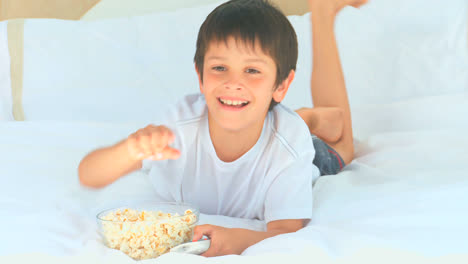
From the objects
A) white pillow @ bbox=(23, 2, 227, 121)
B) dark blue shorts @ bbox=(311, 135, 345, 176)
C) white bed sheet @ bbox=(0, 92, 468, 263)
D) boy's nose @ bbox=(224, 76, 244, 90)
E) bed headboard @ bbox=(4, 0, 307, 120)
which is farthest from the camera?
bed headboard @ bbox=(4, 0, 307, 120)

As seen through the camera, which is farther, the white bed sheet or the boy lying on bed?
the boy lying on bed

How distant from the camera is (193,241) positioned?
71 cm

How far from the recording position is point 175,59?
166 cm

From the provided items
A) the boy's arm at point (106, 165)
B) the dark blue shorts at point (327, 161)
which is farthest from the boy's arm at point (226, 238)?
the dark blue shorts at point (327, 161)

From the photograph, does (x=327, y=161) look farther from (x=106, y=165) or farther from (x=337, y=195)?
(x=106, y=165)

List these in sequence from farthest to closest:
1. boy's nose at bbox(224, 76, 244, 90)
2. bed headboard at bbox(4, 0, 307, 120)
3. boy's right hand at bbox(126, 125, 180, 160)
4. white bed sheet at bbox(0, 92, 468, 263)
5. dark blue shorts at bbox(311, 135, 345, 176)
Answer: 1. bed headboard at bbox(4, 0, 307, 120)
2. dark blue shorts at bbox(311, 135, 345, 176)
3. boy's nose at bbox(224, 76, 244, 90)
4. boy's right hand at bbox(126, 125, 180, 160)
5. white bed sheet at bbox(0, 92, 468, 263)

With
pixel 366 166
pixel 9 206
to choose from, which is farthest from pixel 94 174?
pixel 366 166

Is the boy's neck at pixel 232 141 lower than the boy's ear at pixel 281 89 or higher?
lower

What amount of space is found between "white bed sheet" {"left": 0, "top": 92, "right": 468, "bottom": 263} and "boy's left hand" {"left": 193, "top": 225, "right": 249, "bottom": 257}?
1.6 inches

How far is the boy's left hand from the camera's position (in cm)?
71

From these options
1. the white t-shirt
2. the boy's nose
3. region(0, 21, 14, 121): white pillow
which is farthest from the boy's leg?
region(0, 21, 14, 121): white pillow

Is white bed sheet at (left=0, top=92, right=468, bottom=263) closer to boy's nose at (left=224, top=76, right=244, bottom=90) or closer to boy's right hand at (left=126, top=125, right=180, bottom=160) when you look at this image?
boy's right hand at (left=126, top=125, right=180, bottom=160)

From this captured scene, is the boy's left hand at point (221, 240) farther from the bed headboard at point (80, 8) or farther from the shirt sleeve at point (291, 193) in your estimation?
the bed headboard at point (80, 8)

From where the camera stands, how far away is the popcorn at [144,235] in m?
0.67
